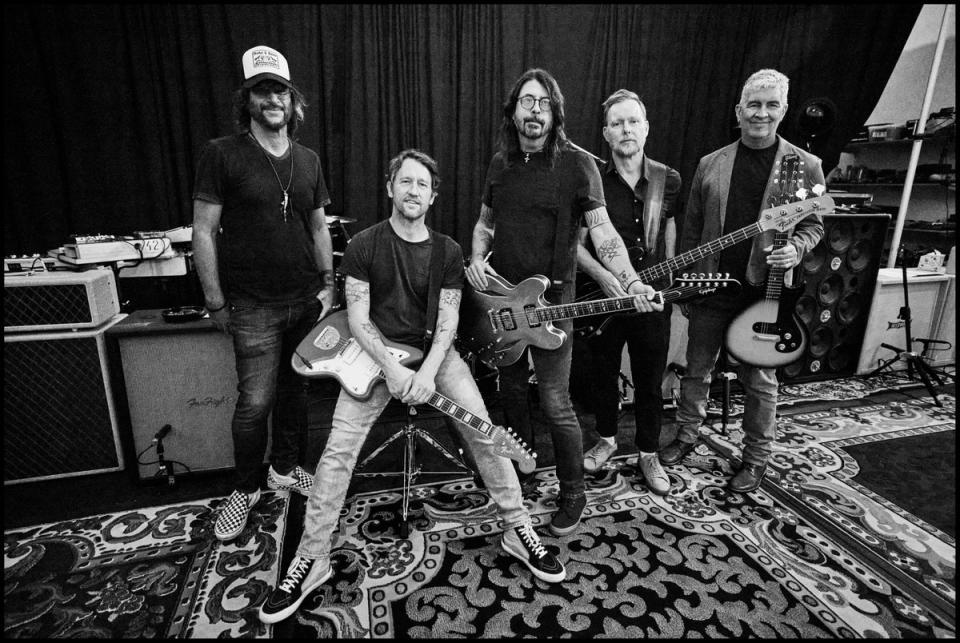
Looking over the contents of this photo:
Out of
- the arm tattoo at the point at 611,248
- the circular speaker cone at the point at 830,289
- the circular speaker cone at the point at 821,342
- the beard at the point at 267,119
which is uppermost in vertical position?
the beard at the point at 267,119

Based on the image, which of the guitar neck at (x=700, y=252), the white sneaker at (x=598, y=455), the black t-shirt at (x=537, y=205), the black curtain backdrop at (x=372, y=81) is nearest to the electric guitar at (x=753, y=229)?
the guitar neck at (x=700, y=252)

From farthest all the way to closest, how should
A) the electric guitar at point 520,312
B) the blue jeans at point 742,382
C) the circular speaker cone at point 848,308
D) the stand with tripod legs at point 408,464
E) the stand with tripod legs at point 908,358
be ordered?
the circular speaker cone at point 848,308 → the stand with tripod legs at point 908,358 → the blue jeans at point 742,382 → the stand with tripod legs at point 408,464 → the electric guitar at point 520,312

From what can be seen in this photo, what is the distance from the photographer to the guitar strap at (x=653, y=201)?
2223mm

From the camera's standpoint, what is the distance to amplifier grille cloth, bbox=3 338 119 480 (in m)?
2.20

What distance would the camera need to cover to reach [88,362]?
225cm

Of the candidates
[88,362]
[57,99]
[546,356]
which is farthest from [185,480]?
[57,99]

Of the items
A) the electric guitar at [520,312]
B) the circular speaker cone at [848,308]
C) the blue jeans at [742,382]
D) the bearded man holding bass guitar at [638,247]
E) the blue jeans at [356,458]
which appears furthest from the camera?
the circular speaker cone at [848,308]

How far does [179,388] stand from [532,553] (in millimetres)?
1771

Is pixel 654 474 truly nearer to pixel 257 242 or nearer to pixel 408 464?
pixel 408 464

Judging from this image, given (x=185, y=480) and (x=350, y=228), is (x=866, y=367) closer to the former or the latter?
(x=350, y=228)

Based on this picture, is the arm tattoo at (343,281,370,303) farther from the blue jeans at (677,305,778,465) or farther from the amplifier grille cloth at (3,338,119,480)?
the blue jeans at (677,305,778,465)

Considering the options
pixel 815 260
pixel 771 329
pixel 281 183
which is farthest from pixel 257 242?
pixel 815 260

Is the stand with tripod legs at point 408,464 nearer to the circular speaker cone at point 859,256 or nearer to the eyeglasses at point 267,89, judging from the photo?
the eyeglasses at point 267,89

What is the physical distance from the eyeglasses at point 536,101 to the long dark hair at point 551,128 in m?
0.02
